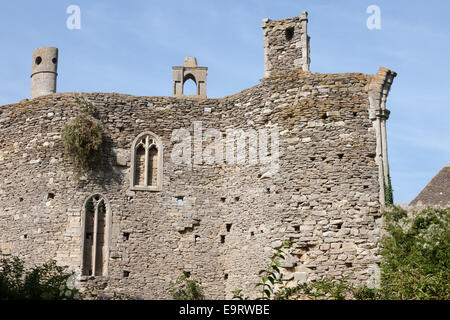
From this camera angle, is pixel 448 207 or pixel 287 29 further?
pixel 287 29

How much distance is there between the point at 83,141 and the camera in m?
16.6

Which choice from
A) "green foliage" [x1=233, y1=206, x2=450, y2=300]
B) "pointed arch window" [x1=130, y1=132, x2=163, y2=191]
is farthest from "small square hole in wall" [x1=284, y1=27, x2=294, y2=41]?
"green foliage" [x1=233, y1=206, x2=450, y2=300]

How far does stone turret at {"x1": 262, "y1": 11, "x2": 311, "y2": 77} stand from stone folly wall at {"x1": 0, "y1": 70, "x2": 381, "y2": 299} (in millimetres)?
486

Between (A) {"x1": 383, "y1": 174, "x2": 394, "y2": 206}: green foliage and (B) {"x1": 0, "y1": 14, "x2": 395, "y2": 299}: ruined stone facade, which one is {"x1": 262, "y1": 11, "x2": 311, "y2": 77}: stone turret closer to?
(B) {"x1": 0, "y1": 14, "x2": 395, "y2": 299}: ruined stone facade

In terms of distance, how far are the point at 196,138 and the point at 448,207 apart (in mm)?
6506

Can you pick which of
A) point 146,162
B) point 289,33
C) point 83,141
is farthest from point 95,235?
point 289,33

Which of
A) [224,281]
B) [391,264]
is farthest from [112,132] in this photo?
[391,264]

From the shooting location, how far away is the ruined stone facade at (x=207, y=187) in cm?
1479

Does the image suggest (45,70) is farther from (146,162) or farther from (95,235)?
(95,235)

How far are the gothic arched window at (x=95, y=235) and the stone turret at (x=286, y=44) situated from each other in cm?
517

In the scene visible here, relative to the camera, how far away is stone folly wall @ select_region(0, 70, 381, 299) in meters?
14.7

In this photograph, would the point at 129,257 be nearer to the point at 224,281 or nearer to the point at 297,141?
the point at 224,281

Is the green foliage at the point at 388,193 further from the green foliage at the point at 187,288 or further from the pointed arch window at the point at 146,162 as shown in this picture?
the pointed arch window at the point at 146,162
